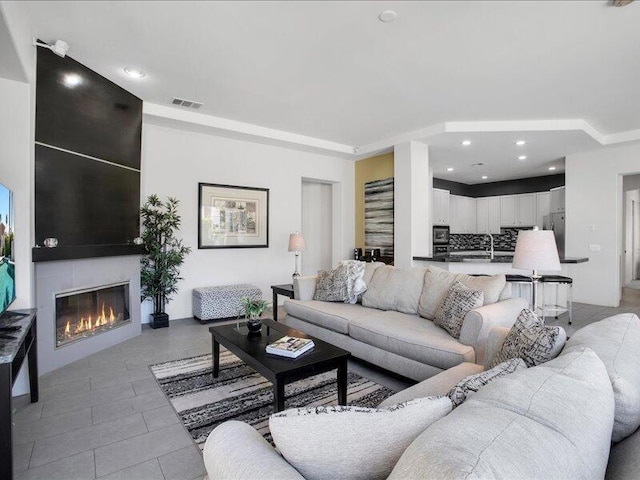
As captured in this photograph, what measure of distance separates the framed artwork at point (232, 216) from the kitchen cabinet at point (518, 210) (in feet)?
20.7

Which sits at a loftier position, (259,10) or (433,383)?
(259,10)

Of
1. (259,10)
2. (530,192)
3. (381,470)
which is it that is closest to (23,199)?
(259,10)

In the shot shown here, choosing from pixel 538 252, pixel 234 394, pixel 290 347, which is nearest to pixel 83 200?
pixel 234 394

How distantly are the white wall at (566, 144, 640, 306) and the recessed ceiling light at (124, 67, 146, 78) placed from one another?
22.6ft

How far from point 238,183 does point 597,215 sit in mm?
6116

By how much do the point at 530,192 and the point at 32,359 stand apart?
9.44 metres

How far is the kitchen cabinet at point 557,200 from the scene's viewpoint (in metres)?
7.11

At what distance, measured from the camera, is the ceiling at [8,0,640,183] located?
2.60 meters

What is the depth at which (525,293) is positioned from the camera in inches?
183

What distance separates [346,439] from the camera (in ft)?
2.81

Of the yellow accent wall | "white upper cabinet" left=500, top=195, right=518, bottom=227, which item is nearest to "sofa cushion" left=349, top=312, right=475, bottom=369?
the yellow accent wall

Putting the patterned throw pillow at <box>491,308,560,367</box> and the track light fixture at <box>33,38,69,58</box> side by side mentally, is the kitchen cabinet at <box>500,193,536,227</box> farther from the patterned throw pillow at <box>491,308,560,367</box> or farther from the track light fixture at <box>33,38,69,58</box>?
the track light fixture at <box>33,38,69,58</box>

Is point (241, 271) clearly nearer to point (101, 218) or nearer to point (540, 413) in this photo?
point (101, 218)

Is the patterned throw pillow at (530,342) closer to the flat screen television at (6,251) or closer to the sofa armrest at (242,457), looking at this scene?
the sofa armrest at (242,457)
